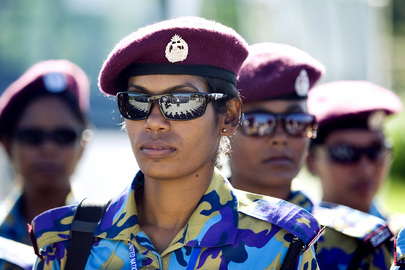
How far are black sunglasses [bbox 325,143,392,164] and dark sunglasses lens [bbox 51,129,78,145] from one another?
1712mm

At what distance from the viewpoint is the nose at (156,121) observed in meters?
2.65

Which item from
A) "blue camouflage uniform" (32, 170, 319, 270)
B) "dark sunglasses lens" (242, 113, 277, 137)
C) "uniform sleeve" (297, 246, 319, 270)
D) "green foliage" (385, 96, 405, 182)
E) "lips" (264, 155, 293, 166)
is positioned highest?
"dark sunglasses lens" (242, 113, 277, 137)

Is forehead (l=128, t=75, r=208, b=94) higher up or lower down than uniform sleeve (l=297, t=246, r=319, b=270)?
higher up

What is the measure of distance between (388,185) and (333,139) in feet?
35.8

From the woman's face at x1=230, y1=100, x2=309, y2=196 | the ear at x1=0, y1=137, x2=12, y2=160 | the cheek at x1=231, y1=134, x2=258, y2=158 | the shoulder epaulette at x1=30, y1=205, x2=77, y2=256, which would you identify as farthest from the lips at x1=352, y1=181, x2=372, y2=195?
the ear at x1=0, y1=137, x2=12, y2=160

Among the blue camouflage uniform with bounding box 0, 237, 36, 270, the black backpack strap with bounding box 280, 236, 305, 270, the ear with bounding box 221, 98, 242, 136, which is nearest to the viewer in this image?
the black backpack strap with bounding box 280, 236, 305, 270

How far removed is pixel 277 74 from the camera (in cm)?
363

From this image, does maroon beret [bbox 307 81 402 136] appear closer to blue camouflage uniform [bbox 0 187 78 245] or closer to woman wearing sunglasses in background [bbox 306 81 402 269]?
woman wearing sunglasses in background [bbox 306 81 402 269]

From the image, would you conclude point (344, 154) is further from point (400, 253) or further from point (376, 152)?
point (400, 253)

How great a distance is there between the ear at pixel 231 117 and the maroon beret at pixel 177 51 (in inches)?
Result: 5.2

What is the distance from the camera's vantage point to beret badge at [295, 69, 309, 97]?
3.65 metres

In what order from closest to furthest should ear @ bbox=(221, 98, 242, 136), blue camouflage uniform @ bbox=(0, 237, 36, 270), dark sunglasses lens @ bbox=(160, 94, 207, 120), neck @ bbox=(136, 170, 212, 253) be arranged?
dark sunglasses lens @ bbox=(160, 94, 207, 120) < neck @ bbox=(136, 170, 212, 253) < ear @ bbox=(221, 98, 242, 136) < blue camouflage uniform @ bbox=(0, 237, 36, 270)

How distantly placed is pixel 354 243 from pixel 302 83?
0.92 meters

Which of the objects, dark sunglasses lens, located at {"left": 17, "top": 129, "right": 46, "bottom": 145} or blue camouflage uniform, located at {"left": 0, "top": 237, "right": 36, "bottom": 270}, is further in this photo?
dark sunglasses lens, located at {"left": 17, "top": 129, "right": 46, "bottom": 145}
